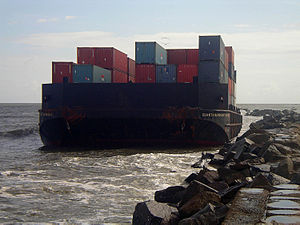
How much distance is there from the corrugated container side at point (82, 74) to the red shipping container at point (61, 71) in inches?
31.9

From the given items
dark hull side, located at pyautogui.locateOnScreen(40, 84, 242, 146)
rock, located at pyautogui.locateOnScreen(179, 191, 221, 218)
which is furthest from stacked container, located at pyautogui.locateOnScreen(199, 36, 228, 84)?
rock, located at pyautogui.locateOnScreen(179, 191, 221, 218)

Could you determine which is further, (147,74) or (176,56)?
(176,56)

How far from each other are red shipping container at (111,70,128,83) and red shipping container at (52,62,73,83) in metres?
2.92

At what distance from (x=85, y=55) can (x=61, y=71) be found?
7.51 ft

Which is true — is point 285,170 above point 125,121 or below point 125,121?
below

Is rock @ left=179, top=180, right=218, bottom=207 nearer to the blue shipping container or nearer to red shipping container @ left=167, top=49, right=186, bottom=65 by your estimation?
the blue shipping container

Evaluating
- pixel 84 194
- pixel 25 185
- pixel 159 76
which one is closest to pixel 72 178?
pixel 25 185

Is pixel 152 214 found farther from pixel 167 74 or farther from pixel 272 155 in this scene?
pixel 167 74

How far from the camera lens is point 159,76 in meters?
24.6

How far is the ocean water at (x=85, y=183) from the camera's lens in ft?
29.8

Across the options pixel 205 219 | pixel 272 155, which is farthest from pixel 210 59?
pixel 205 219

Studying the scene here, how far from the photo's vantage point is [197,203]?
7117 millimetres

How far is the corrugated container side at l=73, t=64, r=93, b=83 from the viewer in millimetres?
23745

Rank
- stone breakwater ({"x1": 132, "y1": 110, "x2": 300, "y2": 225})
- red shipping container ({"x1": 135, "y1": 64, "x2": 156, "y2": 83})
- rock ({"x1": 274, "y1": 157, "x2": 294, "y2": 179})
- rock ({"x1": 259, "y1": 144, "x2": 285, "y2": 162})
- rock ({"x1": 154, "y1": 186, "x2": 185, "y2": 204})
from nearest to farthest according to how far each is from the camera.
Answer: stone breakwater ({"x1": 132, "y1": 110, "x2": 300, "y2": 225}) → rock ({"x1": 154, "y1": 186, "x2": 185, "y2": 204}) → rock ({"x1": 274, "y1": 157, "x2": 294, "y2": 179}) → rock ({"x1": 259, "y1": 144, "x2": 285, "y2": 162}) → red shipping container ({"x1": 135, "y1": 64, "x2": 156, "y2": 83})
